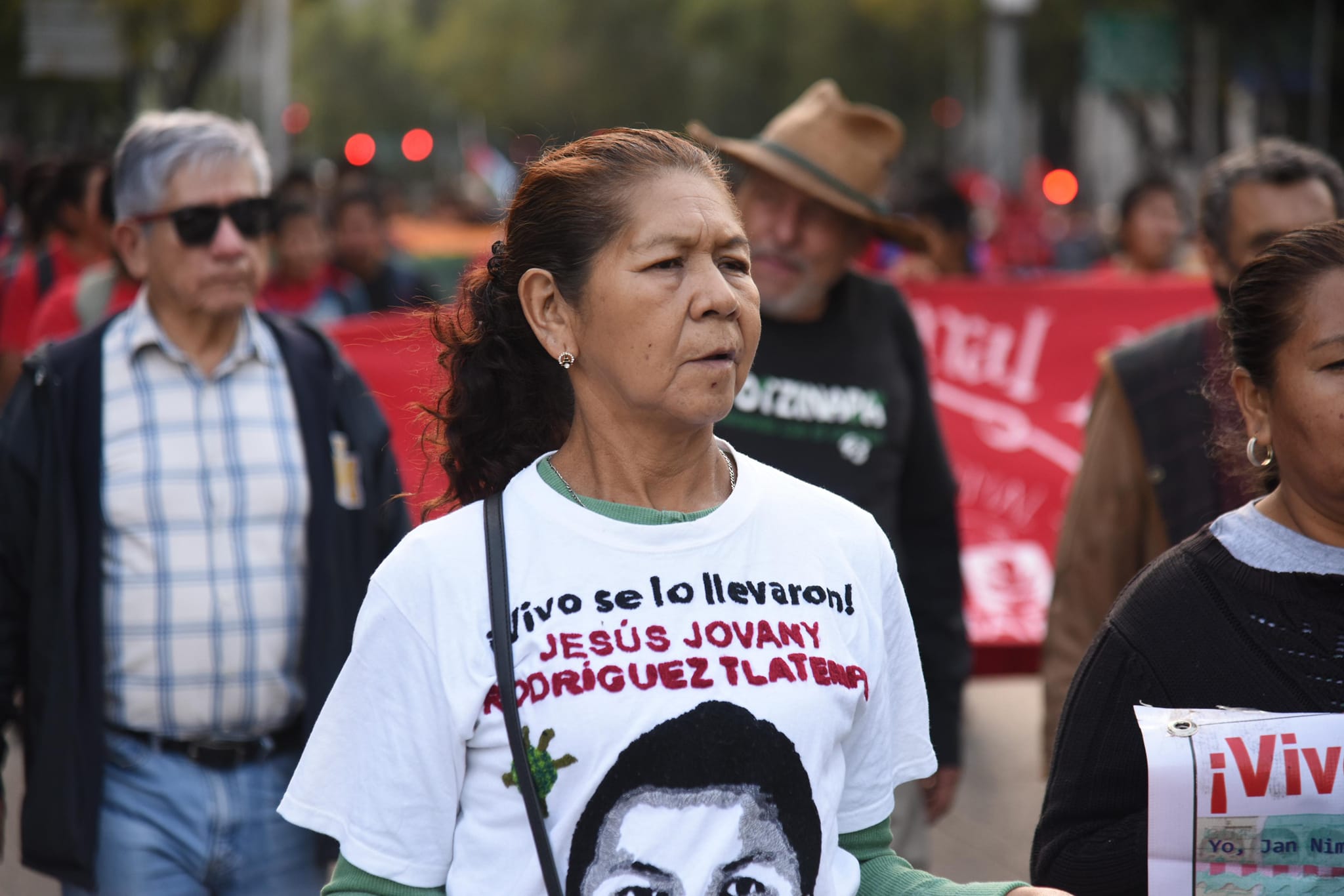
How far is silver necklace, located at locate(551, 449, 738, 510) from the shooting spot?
225 cm

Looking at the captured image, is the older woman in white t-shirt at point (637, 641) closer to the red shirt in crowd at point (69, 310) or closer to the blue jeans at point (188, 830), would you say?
the blue jeans at point (188, 830)

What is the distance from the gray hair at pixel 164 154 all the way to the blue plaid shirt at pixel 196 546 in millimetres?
345

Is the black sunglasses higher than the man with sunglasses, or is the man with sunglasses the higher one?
the black sunglasses

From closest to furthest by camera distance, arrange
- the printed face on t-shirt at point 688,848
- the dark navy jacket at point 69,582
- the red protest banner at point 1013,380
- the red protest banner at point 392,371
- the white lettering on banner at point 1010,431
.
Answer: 1. the printed face on t-shirt at point 688,848
2. the dark navy jacket at point 69,582
3. the red protest banner at point 392,371
4. the red protest banner at point 1013,380
5. the white lettering on banner at point 1010,431

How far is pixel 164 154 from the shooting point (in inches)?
150

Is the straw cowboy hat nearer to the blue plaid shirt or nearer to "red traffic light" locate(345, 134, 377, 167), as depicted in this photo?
the blue plaid shirt

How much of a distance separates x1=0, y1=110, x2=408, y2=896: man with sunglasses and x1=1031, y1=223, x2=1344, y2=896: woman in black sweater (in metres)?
1.69

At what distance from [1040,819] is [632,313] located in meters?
1.03

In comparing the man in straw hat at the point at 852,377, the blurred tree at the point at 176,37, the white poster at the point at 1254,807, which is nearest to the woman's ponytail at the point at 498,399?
the white poster at the point at 1254,807

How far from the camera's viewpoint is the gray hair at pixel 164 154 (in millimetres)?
3795

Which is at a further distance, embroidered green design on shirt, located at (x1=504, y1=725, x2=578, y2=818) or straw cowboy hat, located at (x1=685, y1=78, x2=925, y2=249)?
straw cowboy hat, located at (x1=685, y1=78, x2=925, y2=249)

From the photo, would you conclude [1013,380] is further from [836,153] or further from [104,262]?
[104,262]

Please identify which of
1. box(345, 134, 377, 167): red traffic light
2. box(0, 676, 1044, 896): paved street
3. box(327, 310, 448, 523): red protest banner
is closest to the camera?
box(0, 676, 1044, 896): paved street

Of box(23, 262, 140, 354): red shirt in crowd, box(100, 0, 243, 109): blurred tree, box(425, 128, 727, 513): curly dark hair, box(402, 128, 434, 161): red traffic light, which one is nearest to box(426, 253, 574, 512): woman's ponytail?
box(425, 128, 727, 513): curly dark hair
